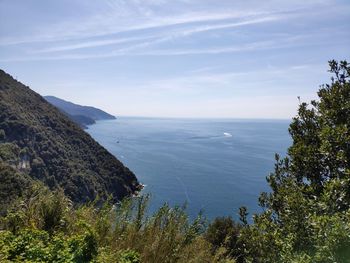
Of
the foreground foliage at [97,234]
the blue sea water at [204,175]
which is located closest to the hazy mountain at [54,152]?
the blue sea water at [204,175]

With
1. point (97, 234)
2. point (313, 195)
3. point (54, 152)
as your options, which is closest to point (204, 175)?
point (54, 152)

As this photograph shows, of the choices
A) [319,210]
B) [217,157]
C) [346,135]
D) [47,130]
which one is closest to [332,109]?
[346,135]

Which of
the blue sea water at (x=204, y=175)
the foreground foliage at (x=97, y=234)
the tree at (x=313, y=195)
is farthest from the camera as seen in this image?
the blue sea water at (x=204, y=175)

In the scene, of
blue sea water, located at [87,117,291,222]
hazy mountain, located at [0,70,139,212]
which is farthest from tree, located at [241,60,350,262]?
hazy mountain, located at [0,70,139,212]

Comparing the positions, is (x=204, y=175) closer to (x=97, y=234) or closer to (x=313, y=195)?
(x=313, y=195)

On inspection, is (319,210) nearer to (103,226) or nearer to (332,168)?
(332,168)

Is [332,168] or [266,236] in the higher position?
[332,168]

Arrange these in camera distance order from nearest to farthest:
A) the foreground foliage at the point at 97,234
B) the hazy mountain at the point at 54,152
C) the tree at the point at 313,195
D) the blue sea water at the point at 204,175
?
the tree at the point at 313,195 < the foreground foliage at the point at 97,234 < the blue sea water at the point at 204,175 < the hazy mountain at the point at 54,152

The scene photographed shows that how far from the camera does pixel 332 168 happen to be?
19.7 ft

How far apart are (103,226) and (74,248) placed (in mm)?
611

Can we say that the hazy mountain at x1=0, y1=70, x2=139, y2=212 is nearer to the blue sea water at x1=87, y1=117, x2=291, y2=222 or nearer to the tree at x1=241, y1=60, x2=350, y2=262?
the blue sea water at x1=87, y1=117, x2=291, y2=222

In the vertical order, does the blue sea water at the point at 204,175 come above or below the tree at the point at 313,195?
below

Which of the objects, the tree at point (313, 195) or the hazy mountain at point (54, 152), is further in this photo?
the hazy mountain at point (54, 152)

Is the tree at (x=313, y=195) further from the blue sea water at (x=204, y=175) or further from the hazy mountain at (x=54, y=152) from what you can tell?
the hazy mountain at (x=54, y=152)
